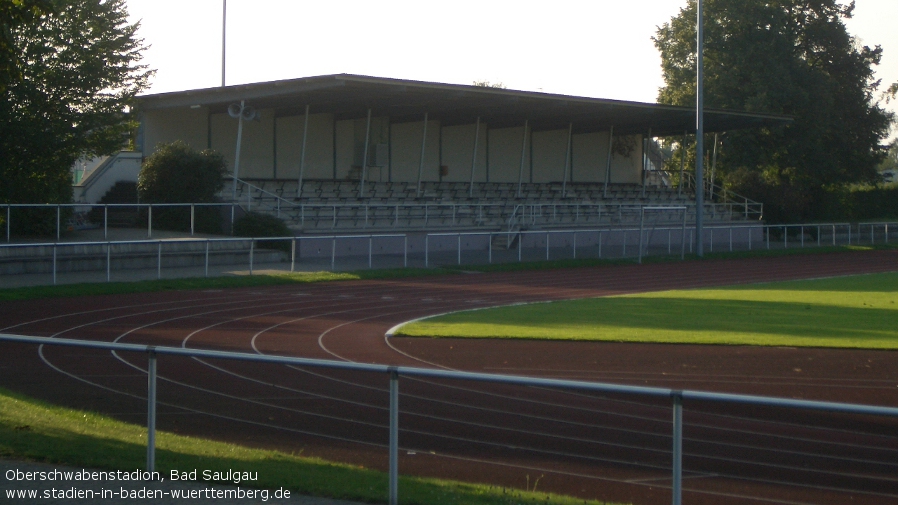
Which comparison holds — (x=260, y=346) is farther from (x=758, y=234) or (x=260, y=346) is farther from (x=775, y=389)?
(x=758, y=234)

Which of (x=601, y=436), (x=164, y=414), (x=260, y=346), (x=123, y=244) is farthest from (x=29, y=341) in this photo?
(x=123, y=244)

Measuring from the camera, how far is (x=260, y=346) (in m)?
14.8

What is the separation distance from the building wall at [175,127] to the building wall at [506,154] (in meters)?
17.9

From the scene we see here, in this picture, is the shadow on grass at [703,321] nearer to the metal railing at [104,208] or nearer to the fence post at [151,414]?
the fence post at [151,414]

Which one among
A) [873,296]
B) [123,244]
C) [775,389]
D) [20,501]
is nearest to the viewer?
[20,501]

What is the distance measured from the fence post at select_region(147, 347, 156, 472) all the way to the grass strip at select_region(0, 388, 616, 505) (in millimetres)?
70

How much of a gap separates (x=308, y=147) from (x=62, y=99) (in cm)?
1286

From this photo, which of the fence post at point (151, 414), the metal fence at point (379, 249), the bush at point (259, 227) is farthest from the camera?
the bush at point (259, 227)

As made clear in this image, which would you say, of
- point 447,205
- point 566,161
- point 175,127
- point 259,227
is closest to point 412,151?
point 447,205

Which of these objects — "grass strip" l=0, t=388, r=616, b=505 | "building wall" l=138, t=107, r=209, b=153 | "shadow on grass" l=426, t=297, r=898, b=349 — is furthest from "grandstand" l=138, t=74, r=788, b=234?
"grass strip" l=0, t=388, r=616, b=505

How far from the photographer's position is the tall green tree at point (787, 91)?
2245 inches

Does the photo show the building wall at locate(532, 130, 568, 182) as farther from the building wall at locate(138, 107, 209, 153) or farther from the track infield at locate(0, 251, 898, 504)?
the track infield at locate(0, 251, 898, 504)

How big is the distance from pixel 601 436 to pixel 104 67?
33210 mm

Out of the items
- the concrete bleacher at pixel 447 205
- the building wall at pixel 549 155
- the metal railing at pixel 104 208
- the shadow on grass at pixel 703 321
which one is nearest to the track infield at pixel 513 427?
the shadow on grass at pixel 703 321
